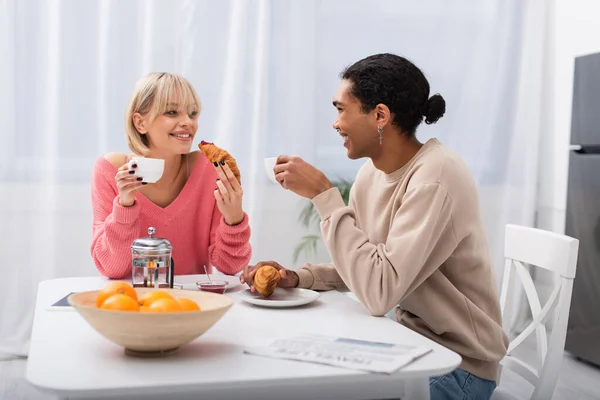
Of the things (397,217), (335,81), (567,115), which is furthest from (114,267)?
(567,115)

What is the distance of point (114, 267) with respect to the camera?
189 centimetres

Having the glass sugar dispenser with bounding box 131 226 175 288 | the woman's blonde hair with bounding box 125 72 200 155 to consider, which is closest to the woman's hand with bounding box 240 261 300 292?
the glass sugar dispenser with bounding box 131 226 175 288

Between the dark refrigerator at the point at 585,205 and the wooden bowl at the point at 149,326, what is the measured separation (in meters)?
2.61

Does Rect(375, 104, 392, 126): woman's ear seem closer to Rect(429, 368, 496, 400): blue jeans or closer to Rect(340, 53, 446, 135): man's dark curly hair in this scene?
Rect(340, 53, 446, 135): man's dark curly hair

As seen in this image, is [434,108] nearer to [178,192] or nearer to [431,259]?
[431,259]

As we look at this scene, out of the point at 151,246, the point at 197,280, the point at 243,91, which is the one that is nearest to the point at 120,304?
the point at 151,246

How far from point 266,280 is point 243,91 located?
1935 millimetres

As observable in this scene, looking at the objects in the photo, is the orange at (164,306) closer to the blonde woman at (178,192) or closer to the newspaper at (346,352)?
the newspaper at (346,352)

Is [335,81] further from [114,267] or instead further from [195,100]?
[114,267]

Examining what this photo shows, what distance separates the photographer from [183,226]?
6.94ft

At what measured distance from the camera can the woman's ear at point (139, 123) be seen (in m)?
2.17

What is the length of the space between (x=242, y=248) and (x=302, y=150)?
1459 millimetres

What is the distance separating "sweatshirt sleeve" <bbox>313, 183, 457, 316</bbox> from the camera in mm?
1496

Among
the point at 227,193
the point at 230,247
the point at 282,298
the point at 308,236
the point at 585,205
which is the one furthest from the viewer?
the point at 308,236
